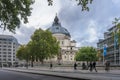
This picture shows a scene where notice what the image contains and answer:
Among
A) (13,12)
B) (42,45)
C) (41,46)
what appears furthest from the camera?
(42,45)

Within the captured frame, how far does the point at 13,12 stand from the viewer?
40000mm

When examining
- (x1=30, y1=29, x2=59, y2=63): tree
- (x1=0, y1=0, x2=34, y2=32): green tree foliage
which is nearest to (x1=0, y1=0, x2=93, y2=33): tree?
(x1=0, y1=0, x2=34, y2=32): green tree foliage

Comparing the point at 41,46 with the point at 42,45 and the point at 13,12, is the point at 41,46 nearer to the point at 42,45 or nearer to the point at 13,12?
the point at 42,45

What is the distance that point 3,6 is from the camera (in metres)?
38.2

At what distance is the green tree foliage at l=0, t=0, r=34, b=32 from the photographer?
37556 millimetres

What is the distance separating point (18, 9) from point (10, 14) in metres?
2.01

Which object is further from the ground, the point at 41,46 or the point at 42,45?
the point at 42,45

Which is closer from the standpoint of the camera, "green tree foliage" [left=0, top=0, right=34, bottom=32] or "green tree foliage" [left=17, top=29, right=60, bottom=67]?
"green tree foliage" [left=0, top=0, right=34, bottom=32]

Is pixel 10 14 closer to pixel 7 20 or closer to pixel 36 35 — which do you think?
pixel 7 20

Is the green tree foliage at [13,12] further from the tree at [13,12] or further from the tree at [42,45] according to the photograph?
the tree at [42,45]

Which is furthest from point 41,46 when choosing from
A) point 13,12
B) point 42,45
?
point 13,12

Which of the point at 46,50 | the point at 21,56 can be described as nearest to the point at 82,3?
the point at 46,50

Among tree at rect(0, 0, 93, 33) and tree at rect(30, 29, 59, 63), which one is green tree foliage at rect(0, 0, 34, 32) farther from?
tree at rect(30, 29, 59, 63)

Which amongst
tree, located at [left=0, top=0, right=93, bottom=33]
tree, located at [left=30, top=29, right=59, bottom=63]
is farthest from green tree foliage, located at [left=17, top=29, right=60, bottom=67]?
tree, located at [left=0, top=0, right=93, bottom=33]
